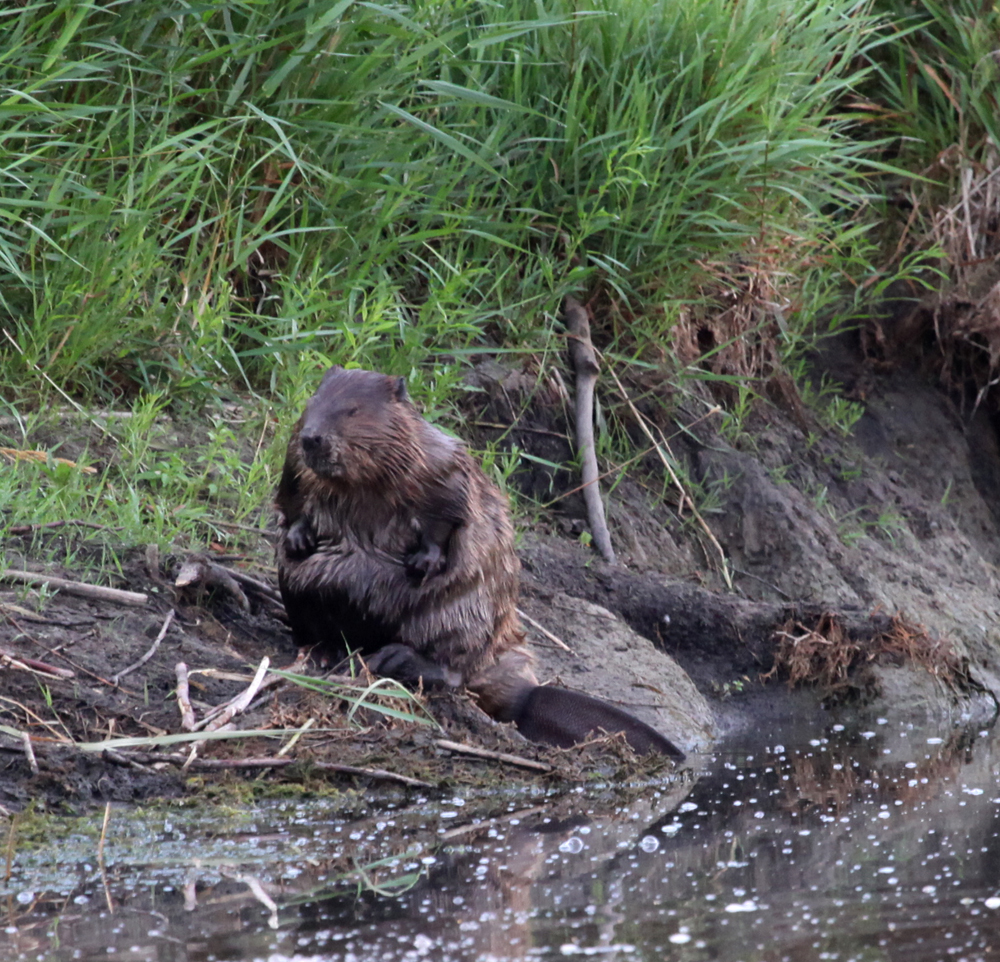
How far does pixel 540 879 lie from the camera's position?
2230 mm

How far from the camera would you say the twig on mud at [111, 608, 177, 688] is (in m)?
3.01

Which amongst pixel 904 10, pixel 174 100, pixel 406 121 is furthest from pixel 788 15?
pixel 174 100

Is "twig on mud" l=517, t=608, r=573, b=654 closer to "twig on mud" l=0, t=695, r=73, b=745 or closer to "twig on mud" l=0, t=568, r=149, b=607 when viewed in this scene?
"twig on mud" l=0, t=568, r=149, b=607

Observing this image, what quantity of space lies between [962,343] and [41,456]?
3.79m

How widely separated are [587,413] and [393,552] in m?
1.75

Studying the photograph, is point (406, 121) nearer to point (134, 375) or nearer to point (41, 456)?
point (134, 375)

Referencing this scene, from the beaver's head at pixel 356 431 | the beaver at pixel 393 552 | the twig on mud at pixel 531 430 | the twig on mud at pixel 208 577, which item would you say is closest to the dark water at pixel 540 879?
the beaver at pixel 393 552

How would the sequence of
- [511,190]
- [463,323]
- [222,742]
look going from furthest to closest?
[511,190]
[463,323]
[222,742]

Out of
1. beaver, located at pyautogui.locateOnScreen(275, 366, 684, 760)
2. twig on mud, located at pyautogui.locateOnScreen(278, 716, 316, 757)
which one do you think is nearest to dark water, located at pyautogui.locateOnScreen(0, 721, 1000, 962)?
twig on mud, located at pyautogui.locateOnScreen(278, 716, 316, 757)

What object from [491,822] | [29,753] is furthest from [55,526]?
[491,822]

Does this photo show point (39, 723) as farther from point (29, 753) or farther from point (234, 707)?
point (234, 707)

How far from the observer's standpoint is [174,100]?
4.17m

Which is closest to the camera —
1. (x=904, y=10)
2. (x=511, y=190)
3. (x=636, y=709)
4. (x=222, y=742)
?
(x=222, y=742)

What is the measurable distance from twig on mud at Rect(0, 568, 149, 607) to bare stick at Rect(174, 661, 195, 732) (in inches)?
12.0
